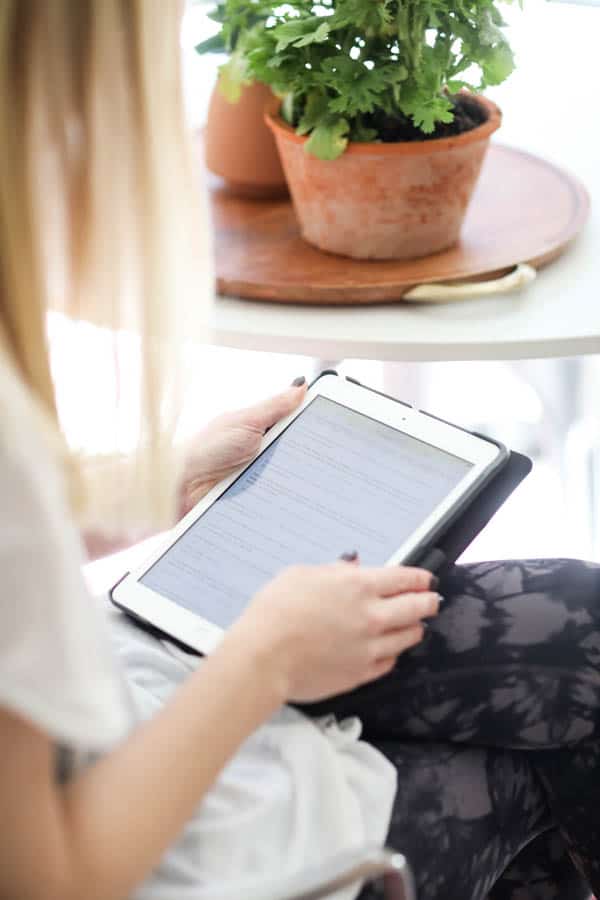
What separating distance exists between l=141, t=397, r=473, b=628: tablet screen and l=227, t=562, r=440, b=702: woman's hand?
8 centimetres

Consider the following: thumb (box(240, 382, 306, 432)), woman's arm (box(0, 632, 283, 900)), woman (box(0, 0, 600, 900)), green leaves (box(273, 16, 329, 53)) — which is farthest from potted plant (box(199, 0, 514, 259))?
woman's arm (box(0, 632, 283, 900))

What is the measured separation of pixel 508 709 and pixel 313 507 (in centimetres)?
19

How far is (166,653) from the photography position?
2.53 ft

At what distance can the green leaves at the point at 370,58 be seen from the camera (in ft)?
2.80

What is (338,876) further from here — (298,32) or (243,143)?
(243,143)

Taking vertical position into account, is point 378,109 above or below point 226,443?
above

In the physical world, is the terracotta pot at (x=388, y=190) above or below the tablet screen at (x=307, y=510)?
above

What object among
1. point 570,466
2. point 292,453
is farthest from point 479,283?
point 570,466

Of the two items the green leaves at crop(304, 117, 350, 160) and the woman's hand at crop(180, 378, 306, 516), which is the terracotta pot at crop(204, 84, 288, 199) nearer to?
the green leaves at crop(304, 117, 350, 160)

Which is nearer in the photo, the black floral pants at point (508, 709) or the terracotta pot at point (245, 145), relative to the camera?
the black floral pants at point (508, 709)

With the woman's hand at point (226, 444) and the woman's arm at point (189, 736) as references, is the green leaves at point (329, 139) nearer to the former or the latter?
the woman's hand at point (226, 444)

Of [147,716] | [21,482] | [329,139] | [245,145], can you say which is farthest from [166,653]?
[245,145]

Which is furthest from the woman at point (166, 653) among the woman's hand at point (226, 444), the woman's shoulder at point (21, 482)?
the woman's hand at point (226, 444)

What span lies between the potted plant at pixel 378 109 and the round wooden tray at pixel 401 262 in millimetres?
26
